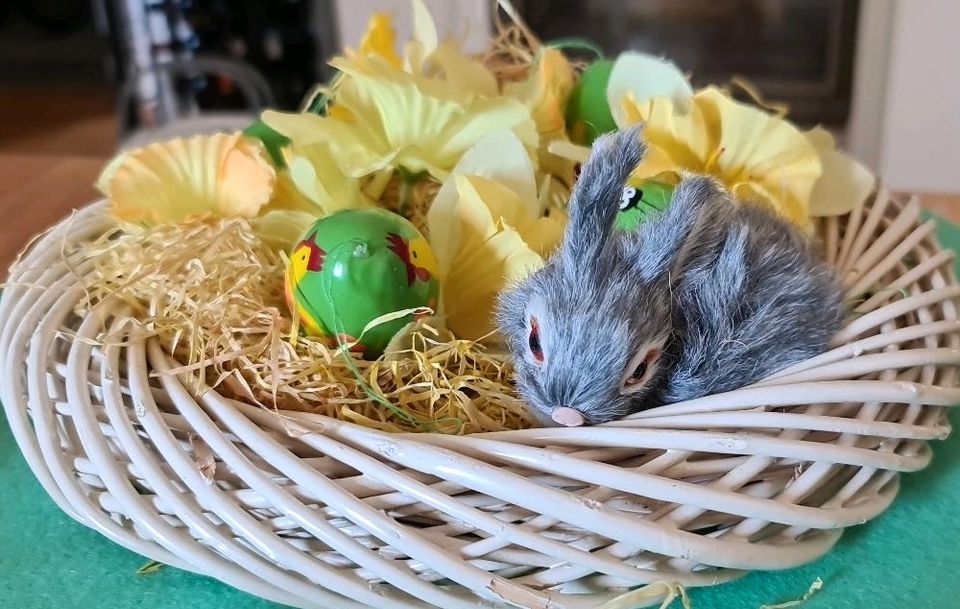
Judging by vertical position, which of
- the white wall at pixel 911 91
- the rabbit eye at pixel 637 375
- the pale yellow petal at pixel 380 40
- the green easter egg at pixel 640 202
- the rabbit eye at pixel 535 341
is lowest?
the white wall at pixel 911 91

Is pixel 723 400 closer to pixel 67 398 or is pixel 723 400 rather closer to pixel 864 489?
pixel 864 489

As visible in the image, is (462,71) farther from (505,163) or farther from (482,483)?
(482,483)

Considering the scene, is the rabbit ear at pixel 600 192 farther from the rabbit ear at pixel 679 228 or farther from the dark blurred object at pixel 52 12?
the dark blurred object at pixel 52 12

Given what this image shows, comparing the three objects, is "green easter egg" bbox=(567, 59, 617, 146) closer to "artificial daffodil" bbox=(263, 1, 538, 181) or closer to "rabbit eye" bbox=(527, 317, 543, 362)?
"artificial daffodil" bbox=(263, 1, 538, 181)

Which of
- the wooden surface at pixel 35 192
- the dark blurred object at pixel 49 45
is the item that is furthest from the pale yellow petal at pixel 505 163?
the dark blurred object at pixel 49 45

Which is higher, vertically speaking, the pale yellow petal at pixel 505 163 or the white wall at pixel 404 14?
the pale yellow petal at pixel 505 163

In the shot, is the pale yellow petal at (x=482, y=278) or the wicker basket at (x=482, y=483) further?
the pale yellow petal at (x=482, y=278)

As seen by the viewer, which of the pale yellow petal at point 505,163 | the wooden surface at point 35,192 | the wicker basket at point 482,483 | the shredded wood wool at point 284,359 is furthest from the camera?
the wooden surface at point 35,192
